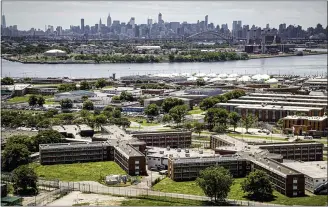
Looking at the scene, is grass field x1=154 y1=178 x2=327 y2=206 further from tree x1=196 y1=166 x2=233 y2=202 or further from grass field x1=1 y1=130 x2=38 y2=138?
grass field x1=1 y1=130 x2=38 y2=138

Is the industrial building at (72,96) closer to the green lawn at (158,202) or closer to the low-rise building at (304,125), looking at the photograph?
the low-rise building at (304,125)

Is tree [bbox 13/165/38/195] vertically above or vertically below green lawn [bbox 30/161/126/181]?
above

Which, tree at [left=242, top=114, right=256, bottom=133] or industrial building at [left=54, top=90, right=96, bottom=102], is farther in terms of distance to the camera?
industrial building at [left=54, top=90, right=96, bottom=102]

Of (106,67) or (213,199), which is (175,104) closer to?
(213,199)

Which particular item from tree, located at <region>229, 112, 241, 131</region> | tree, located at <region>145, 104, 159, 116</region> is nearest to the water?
tree, located at <region>145, 104, 159, 116</region>

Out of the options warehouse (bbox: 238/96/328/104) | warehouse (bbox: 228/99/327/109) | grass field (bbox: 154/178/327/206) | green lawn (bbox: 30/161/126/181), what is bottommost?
grass field (bbox: 154/178/327/206)

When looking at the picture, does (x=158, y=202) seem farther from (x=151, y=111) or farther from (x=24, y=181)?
(x=151, y=111)

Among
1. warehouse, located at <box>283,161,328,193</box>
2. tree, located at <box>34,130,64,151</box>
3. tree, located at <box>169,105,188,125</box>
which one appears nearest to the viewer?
warehouse, located at <box>283,161,328,193</box>

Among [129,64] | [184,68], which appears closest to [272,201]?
[184,68]

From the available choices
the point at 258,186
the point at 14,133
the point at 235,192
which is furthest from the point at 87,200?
the point at 14,133
